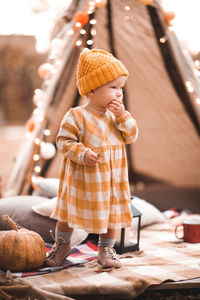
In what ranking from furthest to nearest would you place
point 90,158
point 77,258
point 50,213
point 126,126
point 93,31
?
point 93,31
point 50,213
point 77,258
point 126,126
point 90,158

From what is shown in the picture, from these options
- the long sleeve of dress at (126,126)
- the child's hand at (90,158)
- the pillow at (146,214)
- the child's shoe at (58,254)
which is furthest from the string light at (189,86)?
the child's shoe at (58,254)

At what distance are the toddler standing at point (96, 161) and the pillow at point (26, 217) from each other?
0.38 metres

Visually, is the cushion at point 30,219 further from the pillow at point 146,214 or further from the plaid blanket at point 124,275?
the pillow at point 146,214

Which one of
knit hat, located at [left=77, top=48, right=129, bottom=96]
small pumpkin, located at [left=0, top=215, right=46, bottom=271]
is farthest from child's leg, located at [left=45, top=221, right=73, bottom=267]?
knit hat, located at [left=77, top=48, right=129, bottom=96]

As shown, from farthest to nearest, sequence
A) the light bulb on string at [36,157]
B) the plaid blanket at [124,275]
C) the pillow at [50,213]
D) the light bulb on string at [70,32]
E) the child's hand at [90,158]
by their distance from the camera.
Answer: the light bulb on string at [36,157], the light bulb on string at [70,32], the pillow at [50,213], the child's hand at [90,158], the plaid blanket at [124,275]

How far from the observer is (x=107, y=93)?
1743 mm

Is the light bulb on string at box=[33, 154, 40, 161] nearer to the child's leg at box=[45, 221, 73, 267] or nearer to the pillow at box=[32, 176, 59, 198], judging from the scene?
the pillow at box=[32, 176, 59, 198]

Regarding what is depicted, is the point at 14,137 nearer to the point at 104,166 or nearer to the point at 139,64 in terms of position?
the point at 139,64

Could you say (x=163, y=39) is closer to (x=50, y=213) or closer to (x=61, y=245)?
(x=50, y=213)

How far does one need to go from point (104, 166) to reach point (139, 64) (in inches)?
63.2

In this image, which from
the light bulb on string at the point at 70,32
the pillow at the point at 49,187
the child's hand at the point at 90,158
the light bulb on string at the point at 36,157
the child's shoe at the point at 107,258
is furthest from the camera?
the light bulb on string at the point at 36,157

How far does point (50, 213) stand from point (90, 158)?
684 mm

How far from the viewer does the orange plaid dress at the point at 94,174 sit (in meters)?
1.69

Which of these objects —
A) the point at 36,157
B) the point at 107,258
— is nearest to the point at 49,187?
the point at 36,157
